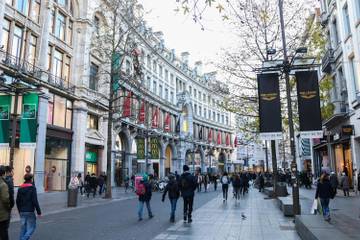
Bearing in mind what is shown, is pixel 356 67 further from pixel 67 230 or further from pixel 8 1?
pixel 8 1

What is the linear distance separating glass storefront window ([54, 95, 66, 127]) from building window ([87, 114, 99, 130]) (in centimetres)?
402

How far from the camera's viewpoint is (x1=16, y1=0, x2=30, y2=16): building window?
24153 millimetres

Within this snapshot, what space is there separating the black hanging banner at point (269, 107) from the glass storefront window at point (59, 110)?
67.9 ft

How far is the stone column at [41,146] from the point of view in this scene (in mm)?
24500

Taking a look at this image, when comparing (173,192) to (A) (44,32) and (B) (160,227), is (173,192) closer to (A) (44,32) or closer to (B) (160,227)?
(B) (160,227)

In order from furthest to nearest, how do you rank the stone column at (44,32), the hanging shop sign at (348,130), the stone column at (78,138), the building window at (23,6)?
the stone column at (78,138)
the stone column at (44,32)
the building window at (23,6)
the hanging shop sign at (348,130)

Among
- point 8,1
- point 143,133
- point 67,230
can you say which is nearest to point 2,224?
point 67,230

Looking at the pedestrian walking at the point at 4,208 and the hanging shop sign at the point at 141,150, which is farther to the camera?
the hanging shop sign at the point at 141,150

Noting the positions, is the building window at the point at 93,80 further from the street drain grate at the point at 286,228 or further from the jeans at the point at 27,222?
the jeans at the point at 27,222

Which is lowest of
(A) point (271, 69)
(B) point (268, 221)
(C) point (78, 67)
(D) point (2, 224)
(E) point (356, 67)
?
(B) point (268, 221)

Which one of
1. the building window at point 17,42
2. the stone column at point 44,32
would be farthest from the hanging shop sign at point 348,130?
the building window at point 17,42

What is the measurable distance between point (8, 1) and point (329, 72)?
82.0 feet

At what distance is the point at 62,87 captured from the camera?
2811 centimetres

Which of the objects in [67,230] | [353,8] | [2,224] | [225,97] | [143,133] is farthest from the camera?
[143,133]
